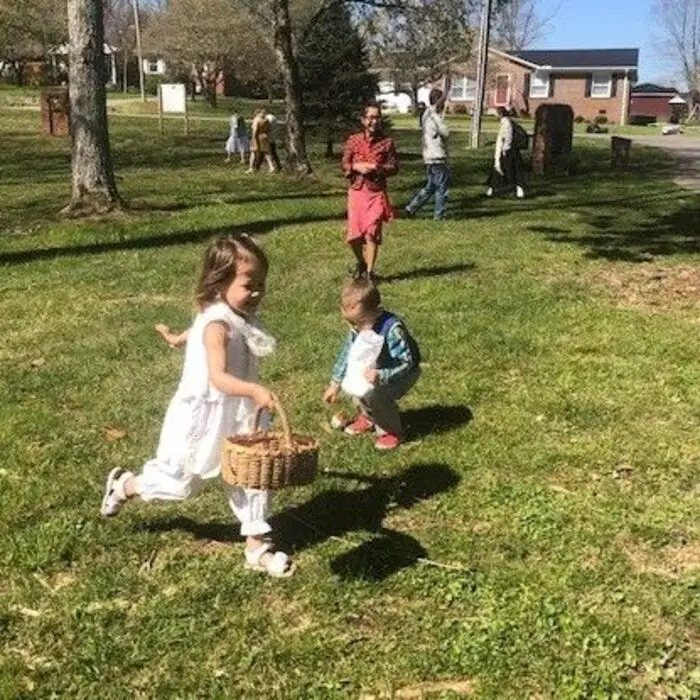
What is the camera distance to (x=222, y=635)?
11.8 ft

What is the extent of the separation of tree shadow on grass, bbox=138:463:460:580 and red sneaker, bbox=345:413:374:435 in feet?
1.75

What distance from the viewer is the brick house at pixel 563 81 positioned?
7031cm

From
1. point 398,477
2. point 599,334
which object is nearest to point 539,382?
point 599,334

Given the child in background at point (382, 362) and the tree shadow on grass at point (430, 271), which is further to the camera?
the tree shadow on grass at point (430, 271)

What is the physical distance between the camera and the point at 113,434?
557 cm

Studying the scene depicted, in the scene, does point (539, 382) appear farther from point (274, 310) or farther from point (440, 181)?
point (440, 181)

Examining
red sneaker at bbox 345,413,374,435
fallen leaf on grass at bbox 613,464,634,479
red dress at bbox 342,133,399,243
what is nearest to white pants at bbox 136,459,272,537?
red sneaker at bbox 345,413,374,435

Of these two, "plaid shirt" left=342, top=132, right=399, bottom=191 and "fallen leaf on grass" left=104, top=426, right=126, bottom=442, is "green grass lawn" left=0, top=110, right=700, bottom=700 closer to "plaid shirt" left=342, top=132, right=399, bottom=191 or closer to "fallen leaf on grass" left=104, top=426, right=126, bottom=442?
"fallen leaf on grass" left=104, top=426, right=126, bottom=442

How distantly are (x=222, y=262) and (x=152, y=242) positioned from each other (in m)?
8.19

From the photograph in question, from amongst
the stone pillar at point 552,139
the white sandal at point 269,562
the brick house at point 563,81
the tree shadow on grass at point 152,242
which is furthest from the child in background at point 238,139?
the brick house at point 563,81

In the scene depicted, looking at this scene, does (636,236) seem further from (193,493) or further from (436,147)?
(193,493)

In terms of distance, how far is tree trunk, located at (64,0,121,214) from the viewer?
41.7 feet

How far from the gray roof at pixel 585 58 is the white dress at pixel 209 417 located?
234ft

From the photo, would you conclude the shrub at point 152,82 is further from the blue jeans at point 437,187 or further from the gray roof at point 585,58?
the blue jeans at point 437,187
